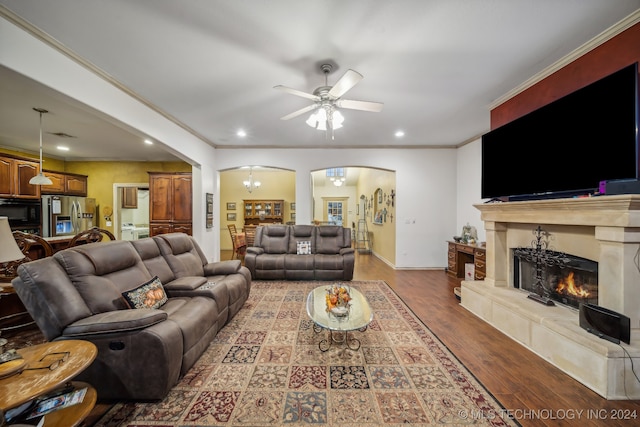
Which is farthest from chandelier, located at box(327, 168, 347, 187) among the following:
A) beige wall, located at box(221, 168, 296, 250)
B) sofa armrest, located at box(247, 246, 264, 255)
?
sofa armrest, located at box(247, 246, 264, 255)

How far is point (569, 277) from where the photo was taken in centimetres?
259

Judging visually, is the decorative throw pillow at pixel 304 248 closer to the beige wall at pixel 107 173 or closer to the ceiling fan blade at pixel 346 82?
the ceiling fan blade at pixel 346 82

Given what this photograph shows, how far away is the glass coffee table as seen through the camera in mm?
2243

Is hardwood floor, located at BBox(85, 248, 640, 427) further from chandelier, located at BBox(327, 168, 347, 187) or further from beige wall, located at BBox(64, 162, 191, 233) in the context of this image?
chandelier, located at BBox(327, 168, 347, 187)

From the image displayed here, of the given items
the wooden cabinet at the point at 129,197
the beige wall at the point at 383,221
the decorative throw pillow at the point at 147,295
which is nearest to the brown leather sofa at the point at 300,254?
the beige wall at the point at 383,221

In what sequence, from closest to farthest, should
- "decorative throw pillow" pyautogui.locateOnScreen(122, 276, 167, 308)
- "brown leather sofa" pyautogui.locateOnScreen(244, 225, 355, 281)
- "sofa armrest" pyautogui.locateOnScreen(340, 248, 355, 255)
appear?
"decorative throw pillow" pyautogui.locateOnScreen(122, 276, 167, 308) → "brown leather sofa" pyautogui.locateOnScreen(244, 225, 355, 281) → "sofa armrest" pyautogui.locateOnScreen(340, 248, 355, 255)

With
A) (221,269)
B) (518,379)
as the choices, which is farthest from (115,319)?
(518,379)

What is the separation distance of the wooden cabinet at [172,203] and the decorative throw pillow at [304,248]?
251 centimetres

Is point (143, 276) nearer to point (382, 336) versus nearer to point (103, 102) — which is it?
point (103, 102)

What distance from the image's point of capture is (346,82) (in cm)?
218

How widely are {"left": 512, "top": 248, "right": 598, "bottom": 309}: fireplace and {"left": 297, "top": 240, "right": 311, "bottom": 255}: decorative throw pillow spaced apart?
347cm

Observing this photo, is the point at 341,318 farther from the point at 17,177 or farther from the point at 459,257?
the point at 17,177

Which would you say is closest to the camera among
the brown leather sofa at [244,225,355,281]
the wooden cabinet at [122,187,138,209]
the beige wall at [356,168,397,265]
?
the brown leather sofa at [244,225,355,281]

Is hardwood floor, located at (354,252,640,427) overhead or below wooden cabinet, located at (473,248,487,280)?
below
